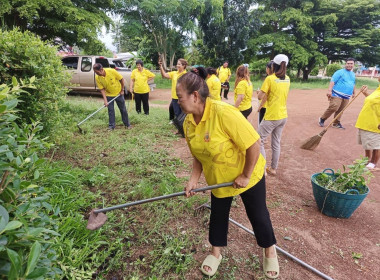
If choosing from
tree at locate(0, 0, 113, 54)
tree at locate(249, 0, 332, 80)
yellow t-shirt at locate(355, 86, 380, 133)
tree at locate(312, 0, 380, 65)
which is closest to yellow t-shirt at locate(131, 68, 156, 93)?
tree at locate(0, 0, 113, 54)

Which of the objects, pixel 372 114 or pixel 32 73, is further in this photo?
pixel 372 114

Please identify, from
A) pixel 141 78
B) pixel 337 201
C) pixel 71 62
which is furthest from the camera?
pixel 71 62

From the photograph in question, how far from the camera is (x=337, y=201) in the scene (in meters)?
2.81

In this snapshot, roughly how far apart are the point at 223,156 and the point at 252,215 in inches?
24.6

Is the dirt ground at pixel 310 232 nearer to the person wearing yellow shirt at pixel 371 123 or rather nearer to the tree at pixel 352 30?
the person wearing yellow shirt at pixel 371 123

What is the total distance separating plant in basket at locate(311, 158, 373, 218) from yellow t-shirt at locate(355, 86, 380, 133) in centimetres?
131

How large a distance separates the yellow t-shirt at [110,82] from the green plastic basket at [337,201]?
4.80 meters

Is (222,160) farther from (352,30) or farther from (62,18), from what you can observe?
(352,30)

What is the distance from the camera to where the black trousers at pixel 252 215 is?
6.30ft

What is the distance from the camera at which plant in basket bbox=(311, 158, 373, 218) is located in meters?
2.76

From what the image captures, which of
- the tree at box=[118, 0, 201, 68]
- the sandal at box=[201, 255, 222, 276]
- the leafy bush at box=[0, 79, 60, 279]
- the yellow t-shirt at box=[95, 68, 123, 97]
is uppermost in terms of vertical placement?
the tree at box=[118, 0, 201, 68]

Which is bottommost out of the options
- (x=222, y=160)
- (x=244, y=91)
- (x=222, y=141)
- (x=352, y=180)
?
(x=352, y=180)

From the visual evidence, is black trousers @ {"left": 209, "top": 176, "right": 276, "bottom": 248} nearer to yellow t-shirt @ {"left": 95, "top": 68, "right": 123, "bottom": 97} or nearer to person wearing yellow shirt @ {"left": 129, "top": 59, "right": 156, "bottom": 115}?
yellow t-shirt @ {"left": 95, "top": 68, "right": 123, "bottom": 97}

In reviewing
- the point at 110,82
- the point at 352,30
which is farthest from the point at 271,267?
the point at 352,30
